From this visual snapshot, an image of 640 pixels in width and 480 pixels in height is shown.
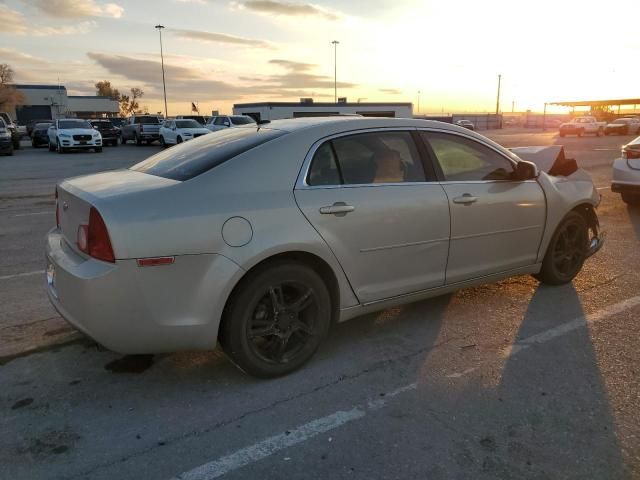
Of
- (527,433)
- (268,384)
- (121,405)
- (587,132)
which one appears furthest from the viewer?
(587,132)

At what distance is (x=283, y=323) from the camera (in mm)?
3361

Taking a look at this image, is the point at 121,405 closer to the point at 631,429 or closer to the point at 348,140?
the point at 348,140

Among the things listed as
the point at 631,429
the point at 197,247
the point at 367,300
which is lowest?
the point at 631,429

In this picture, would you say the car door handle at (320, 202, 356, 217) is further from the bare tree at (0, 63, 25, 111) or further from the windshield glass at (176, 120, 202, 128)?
the bare tree at (0, 63, 25, 111)

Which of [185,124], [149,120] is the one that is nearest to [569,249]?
[185,124]

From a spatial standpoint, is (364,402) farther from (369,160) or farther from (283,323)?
(369,160)

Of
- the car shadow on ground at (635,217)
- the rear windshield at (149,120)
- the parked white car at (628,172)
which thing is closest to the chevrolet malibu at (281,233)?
the car shadow on ground at (635,217)

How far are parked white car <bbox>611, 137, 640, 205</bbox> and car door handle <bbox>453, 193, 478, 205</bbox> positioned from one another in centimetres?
591

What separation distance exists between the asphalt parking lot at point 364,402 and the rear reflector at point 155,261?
855 mm

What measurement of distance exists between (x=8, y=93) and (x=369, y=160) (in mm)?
83677

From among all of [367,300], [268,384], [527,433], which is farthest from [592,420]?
[268,384]

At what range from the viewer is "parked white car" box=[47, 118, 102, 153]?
2665 centimetres

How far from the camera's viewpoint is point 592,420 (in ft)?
9.63

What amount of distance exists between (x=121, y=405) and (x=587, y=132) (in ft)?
161
